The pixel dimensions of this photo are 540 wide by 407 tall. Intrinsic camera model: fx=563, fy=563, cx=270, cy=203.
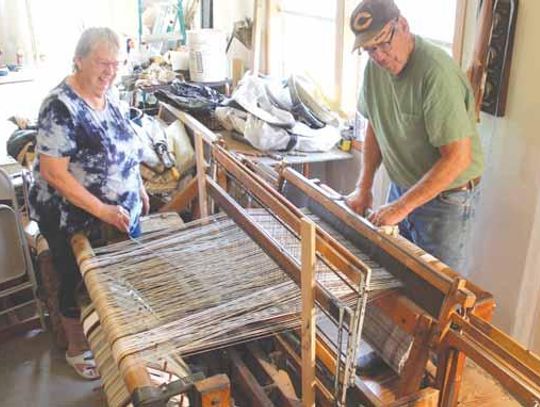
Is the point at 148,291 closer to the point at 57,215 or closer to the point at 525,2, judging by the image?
the point at 57,215

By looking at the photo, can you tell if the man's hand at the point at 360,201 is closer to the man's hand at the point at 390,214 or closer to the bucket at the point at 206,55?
the man's hand at the point at 390,214

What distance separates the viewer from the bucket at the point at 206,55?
3.80 meters

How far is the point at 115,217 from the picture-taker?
1.97 m

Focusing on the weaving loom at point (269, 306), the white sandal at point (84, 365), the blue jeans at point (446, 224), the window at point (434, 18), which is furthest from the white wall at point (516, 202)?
the white sandal at point (84, 365)

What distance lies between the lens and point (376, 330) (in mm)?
1469

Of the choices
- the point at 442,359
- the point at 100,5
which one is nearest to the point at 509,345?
the point at 442,359

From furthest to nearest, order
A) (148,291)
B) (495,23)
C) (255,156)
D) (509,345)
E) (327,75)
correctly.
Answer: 1. (327,75)
2. (255,156)
3. (495,23)
4. (148,291)
5. (509,345)

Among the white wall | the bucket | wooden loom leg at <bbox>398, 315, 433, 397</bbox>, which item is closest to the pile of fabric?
the bucket

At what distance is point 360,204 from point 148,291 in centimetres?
71

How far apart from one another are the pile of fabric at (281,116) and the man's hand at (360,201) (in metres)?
0.97

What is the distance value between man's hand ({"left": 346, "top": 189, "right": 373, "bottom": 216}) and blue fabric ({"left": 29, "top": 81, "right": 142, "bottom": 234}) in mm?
808

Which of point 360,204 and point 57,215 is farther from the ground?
point 360,204

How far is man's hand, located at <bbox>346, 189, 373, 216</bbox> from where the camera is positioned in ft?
5.74

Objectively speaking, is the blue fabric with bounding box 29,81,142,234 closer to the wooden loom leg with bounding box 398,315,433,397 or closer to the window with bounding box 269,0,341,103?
the wooden loom leg with bounding box 398,315,433,397
